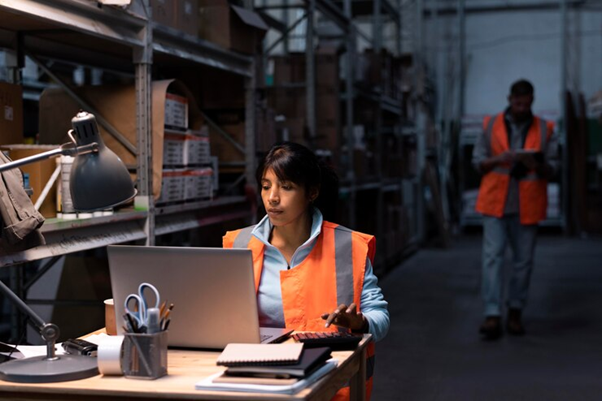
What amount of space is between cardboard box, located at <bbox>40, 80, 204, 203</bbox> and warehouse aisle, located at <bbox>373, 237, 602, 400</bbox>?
1688mm

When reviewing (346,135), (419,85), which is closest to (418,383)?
(346,135)

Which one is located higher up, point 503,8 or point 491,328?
point 503,8

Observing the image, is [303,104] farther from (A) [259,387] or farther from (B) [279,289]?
(A) [259,387]

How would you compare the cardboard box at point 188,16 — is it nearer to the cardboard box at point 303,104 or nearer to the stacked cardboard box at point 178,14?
the stacked cardboard box at point 178,14

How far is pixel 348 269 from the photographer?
2.50m

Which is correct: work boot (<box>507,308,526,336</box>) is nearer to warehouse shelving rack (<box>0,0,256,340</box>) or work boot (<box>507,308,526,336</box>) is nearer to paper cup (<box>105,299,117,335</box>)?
warehouse shelving rack (<box>0,0,256,340</box>)

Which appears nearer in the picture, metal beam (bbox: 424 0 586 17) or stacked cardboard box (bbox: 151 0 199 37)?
stacked cardboard box (bbox: 151 0 199 37)

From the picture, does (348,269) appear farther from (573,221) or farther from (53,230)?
(573,221)

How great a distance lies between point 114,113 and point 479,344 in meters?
2.85

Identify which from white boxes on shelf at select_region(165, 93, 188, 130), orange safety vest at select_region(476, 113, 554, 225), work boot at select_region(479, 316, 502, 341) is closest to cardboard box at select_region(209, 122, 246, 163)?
white boxes on shelf at select_region(165, 93, 188, 130)

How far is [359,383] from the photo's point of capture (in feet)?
7.30

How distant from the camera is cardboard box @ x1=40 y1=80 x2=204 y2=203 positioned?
3883mm

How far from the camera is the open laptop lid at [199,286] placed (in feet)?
6.61

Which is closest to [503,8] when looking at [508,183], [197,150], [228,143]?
[508,183]
